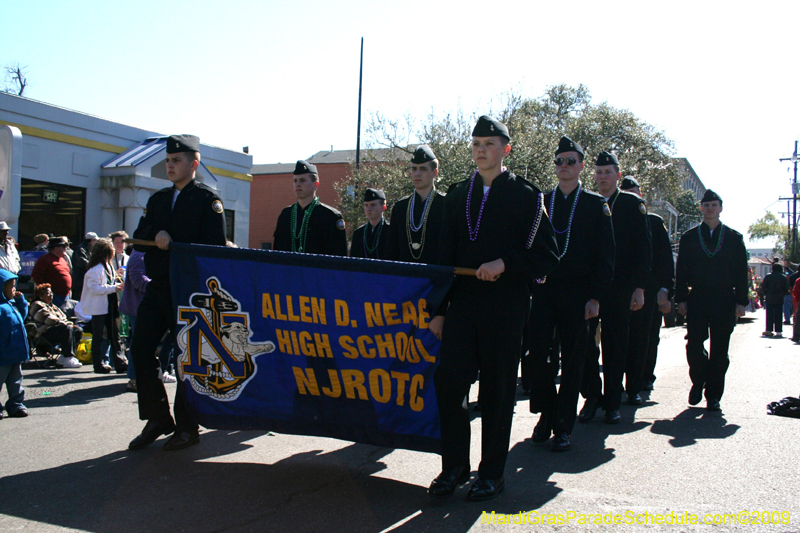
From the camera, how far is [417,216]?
5922 mm

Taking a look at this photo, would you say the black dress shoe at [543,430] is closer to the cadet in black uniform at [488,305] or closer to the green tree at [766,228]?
the cadet in black uniform at [488,305]

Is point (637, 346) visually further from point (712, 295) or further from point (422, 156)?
point (422, 156)

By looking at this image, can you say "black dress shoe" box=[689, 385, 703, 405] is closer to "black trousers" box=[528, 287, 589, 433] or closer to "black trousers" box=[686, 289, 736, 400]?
"black trousers" box=[686, 289, 736, 400]

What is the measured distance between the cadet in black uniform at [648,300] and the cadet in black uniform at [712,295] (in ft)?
0.57

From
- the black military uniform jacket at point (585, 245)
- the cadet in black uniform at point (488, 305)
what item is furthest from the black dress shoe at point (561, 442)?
the cadet in black uniform at point (488, 305)

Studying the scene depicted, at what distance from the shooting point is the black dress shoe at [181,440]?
476cm

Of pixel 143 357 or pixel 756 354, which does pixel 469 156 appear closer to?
pixel 756 354

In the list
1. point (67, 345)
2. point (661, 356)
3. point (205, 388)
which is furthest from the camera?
point (661, 356)

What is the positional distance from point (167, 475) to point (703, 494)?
3.34 metres

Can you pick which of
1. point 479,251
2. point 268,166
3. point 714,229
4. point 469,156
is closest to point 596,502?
point 479,251

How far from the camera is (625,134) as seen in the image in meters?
44.7

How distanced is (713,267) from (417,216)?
3363 millimetres

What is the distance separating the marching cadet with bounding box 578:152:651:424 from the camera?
6.11 metres

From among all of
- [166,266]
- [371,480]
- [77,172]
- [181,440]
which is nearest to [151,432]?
[181,440]
